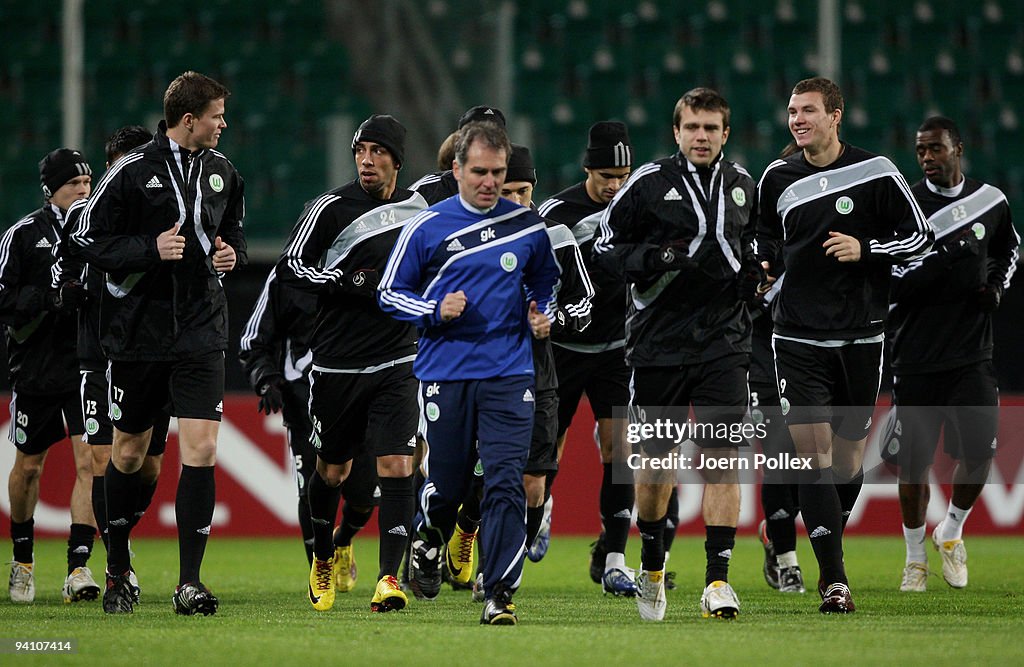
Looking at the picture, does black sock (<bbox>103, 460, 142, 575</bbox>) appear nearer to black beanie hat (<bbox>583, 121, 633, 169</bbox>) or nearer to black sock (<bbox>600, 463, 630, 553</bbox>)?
black sock (<bbox>600, 463, 630, 553</bbox>)

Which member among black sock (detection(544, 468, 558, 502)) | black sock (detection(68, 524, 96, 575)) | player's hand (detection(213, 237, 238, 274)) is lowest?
black sock (detection(68, 524, 96, 575))

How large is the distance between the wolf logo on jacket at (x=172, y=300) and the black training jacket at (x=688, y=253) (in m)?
2.02

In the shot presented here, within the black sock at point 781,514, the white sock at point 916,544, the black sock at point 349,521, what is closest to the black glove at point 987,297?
the white sock at point 916,544

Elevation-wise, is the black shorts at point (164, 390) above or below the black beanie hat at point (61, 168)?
below

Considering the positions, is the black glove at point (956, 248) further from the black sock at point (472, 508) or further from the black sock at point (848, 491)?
the black sock at point (472, 508)

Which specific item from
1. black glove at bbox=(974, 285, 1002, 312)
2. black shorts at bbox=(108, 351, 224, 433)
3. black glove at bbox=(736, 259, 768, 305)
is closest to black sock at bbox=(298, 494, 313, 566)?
black shorts at bbox=(108, 351, 224, 433)

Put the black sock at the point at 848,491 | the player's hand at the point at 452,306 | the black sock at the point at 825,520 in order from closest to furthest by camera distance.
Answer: the player's hand at the point at 452,306
the black sock at the point at 825,520
the black sock at the point at 848,491

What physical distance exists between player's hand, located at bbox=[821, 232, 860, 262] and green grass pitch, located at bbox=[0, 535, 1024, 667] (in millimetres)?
1720

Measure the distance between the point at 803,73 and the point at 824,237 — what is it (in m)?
9.98

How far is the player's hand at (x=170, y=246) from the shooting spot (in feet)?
23.9

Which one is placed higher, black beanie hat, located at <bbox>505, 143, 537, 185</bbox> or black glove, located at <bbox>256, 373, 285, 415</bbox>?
black beanie hat, located at <bbox>505, 143, 537, 185</bbox>

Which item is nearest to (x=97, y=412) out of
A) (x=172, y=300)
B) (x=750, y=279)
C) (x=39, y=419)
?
(x=39, y=419)

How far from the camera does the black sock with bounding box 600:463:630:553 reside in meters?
9.06

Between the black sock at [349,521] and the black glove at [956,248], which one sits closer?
the black sock at [349,521]
